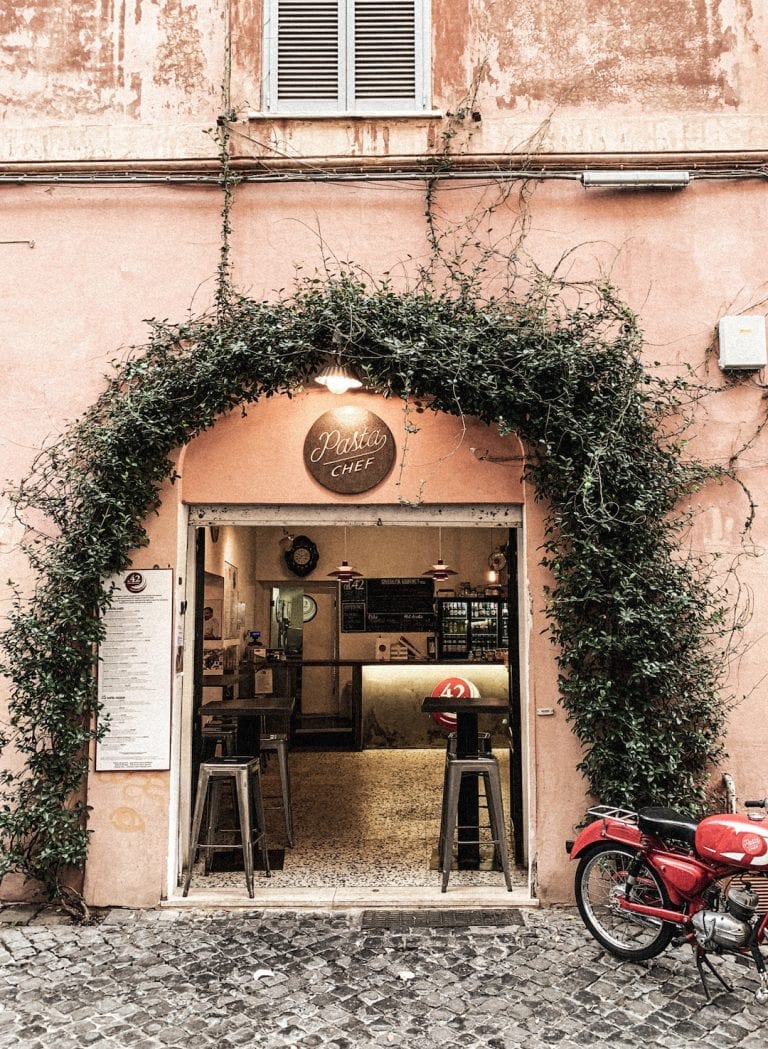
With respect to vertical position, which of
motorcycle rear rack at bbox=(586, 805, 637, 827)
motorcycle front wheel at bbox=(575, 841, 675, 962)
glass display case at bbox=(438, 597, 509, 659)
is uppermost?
glass display case at bbox=(438, 597, 509, 659)

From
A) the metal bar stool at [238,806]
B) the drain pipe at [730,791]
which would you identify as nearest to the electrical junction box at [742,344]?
the drain pipe at [730,791]

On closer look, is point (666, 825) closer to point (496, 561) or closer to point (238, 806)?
point (238, 806)

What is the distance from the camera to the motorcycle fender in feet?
15.8

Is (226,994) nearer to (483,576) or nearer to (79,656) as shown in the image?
(79,656)

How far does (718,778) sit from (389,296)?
3962 millimetres

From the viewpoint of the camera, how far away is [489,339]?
560 cm

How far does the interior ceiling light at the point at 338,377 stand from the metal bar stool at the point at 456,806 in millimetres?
2825

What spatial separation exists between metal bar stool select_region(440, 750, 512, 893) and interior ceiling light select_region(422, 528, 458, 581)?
637 centimetres

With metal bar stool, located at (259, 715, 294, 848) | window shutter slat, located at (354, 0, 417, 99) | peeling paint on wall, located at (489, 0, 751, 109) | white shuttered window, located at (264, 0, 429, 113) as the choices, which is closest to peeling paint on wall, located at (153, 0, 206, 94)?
white shuttered window, located at (264, 0, 429, 113)

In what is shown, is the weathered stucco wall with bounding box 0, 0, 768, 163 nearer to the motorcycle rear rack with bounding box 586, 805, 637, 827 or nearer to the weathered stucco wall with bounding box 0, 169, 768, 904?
the weathered stucco wall with bounding box 0, 169, 768, 904

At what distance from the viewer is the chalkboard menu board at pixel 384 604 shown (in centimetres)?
1324

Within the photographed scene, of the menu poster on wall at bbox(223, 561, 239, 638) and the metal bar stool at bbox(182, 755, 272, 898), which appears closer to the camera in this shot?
the metal bar stool at bbox(182, 755, 272, 898)

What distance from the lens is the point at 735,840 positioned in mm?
4258

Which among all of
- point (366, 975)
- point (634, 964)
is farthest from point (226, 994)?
point (634, 964)
